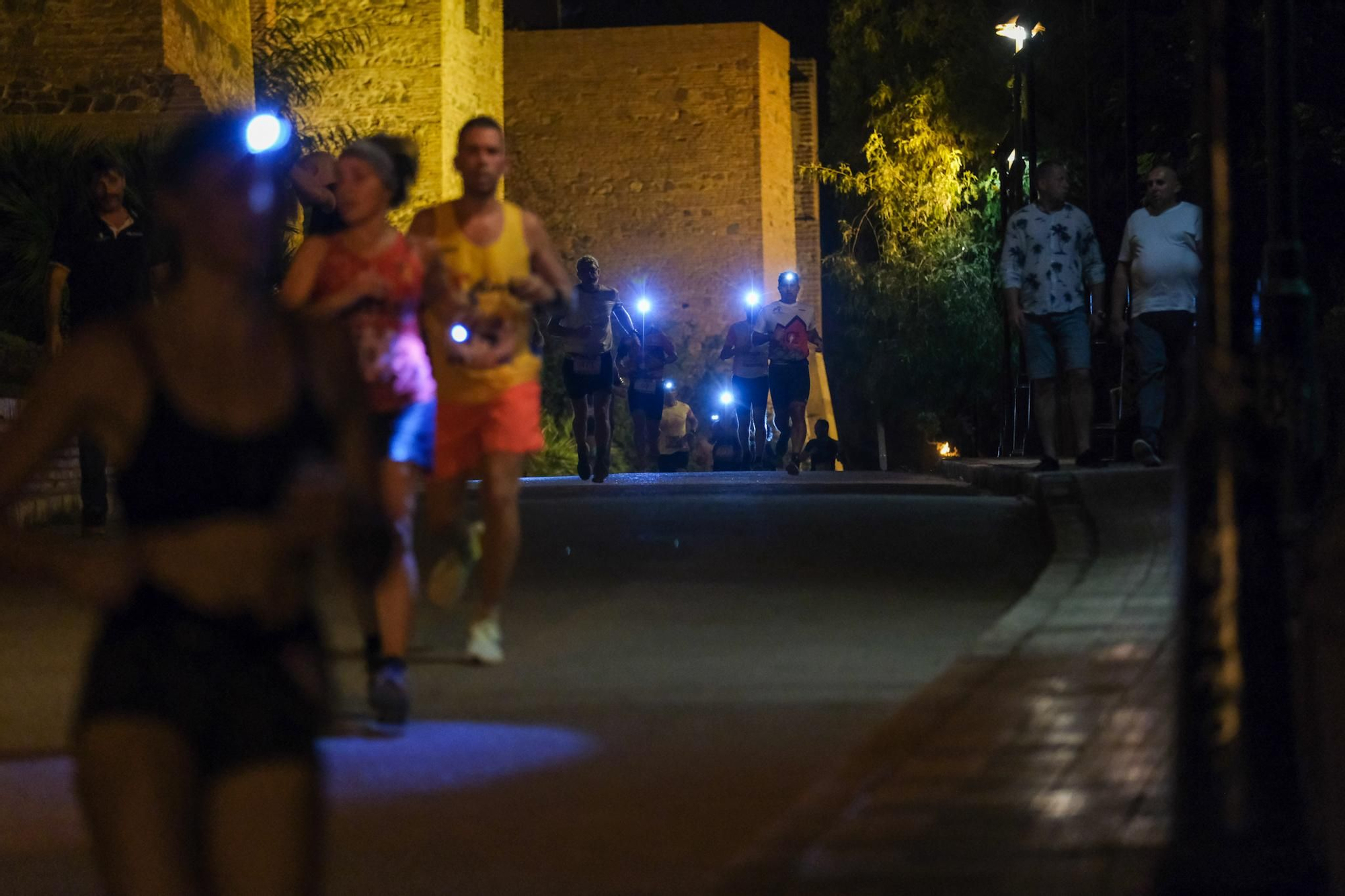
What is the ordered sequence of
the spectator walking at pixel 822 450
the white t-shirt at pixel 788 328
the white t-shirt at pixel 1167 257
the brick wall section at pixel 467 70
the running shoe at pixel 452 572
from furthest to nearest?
1. the brick wall section at pixel 467 70
2. the spectator walking at pixel 822 450
3. the white t-shirt at pixel 788 328
4. the white t-shirt at pixel 1167 257
5. the running shoe at pixel 452 572

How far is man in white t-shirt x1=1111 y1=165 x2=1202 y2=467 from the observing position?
42.6ft

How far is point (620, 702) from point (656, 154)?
140 ft

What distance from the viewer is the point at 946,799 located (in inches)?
173

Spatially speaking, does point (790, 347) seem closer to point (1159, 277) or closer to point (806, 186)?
point (1159, 277)

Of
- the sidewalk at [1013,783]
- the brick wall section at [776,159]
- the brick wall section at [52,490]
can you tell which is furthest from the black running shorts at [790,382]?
the brick wall section at [776,159]

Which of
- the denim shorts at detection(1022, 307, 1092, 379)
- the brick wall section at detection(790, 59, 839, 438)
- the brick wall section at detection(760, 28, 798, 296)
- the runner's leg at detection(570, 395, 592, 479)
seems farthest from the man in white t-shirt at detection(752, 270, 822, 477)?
the brick wall section at detection(790, 59, 839, 438)

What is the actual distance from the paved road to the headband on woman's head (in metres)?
1.60

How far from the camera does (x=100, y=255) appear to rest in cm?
1147

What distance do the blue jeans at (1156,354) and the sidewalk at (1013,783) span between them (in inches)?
248

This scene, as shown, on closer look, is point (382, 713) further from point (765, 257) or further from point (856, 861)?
point (765, 257)

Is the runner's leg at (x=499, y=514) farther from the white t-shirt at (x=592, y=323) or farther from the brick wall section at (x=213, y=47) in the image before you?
the brick wall section at (x=213, y=47)

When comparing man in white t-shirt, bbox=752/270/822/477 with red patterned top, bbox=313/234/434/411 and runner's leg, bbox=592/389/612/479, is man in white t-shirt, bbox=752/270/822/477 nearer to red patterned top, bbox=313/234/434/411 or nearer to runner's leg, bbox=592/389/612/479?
runner's leg, bbox=592/389/612/479

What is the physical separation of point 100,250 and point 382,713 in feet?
19.7

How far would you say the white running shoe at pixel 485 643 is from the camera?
7461 mm
